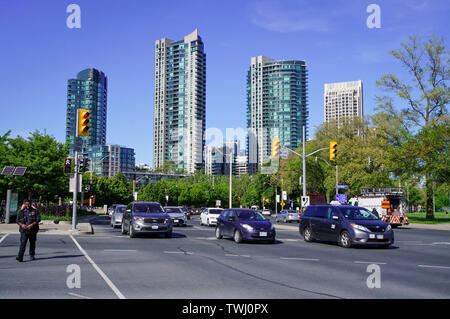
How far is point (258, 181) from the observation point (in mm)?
111875

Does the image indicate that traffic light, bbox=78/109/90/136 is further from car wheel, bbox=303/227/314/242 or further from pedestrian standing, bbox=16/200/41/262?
car wheel, bbox=303/227/314/242

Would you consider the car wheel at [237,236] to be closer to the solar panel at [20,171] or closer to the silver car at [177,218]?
the silver car at [177,218]

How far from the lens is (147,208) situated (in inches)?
888

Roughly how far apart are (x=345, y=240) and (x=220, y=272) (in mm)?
8811

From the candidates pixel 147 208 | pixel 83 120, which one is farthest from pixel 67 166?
pixel 83 120

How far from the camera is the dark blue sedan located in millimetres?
19266

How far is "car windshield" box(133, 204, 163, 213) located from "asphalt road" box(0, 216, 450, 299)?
4.82 metres

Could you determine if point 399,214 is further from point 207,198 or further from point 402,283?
point 207,198

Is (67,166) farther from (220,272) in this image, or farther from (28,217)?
(220,272)

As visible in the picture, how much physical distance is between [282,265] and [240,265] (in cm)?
121

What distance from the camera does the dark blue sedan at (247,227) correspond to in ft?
63.2

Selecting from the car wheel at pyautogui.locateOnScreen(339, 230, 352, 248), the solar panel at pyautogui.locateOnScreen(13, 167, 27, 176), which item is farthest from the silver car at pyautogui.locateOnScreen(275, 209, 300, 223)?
the car wheel at pyautogui.locateOnScreen(339, 230, 352, 248)

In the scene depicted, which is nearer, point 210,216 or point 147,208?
point 147,208
